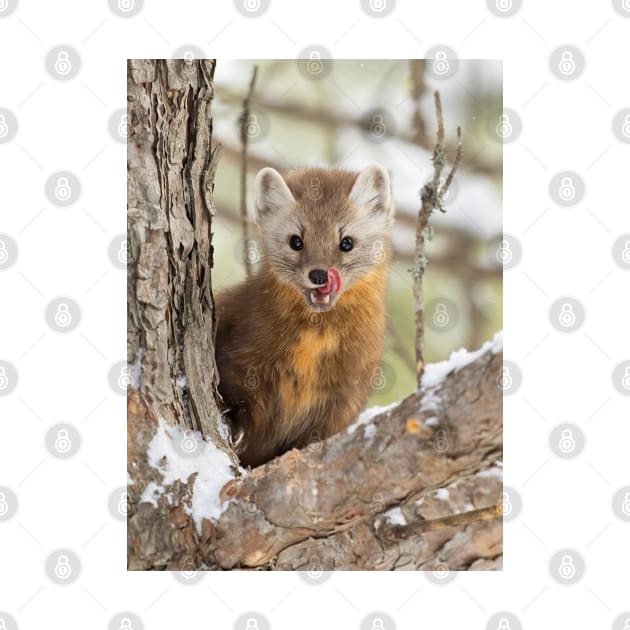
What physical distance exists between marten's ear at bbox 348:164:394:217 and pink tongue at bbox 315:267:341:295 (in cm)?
36

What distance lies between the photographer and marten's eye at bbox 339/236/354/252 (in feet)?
13.1

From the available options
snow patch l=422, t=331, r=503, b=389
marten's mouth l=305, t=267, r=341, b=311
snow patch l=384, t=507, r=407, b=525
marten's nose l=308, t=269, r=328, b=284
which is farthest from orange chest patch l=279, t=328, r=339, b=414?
snow patch l=422, t=331, r=503, b=389

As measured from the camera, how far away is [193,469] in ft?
12.2

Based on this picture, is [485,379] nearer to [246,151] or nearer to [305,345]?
[305,345]

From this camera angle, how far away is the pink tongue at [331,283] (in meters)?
3.91

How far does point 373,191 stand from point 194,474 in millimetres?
1530

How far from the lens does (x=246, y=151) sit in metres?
4.12

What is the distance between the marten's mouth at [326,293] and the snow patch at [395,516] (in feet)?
3.24

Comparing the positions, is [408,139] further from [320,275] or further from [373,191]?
[320,275]

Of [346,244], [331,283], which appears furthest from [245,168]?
[331,283]

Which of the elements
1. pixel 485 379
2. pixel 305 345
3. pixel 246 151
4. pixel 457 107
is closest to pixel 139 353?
pixel 305 345

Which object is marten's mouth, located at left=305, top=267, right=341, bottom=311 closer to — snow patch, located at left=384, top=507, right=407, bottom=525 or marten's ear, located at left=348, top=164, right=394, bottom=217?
marten's ear, located at left=348, top=164, right=394, bottom=217

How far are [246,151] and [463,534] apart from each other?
2.02m

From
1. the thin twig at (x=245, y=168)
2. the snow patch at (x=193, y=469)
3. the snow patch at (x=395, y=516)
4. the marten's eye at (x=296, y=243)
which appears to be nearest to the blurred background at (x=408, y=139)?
the thin twig at (x=245, y=168)
